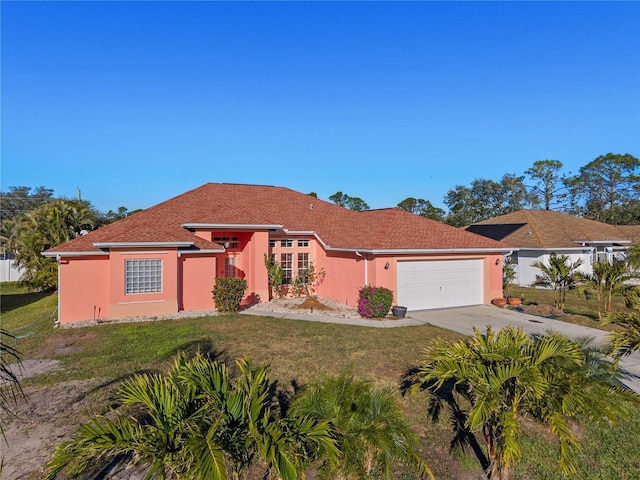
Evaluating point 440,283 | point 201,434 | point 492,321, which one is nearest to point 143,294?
point 201,434

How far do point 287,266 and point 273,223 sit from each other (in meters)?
2.73

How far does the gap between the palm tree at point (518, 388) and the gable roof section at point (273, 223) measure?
10053mm

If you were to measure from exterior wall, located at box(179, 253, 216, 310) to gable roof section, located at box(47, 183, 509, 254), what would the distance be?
0.69 meters

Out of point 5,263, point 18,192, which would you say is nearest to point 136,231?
point 5,263

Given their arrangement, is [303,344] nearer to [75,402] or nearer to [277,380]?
[277,380]

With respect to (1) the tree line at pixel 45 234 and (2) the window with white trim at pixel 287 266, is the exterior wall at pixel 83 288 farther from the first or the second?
(2) the window with white trim at pixel 287 266

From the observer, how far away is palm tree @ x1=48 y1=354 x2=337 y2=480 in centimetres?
348

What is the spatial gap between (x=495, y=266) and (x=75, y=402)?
1740cm

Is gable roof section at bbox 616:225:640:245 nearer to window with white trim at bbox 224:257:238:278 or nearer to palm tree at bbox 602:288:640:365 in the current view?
palm tree at bbox 602:288:640:365

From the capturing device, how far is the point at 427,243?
54.5ft

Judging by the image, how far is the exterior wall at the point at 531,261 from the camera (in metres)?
25.2

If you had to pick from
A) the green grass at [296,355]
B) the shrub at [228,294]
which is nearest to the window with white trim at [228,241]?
the shrub at [228,294]

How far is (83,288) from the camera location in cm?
1480

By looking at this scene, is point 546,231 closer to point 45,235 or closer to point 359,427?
point 359,427
